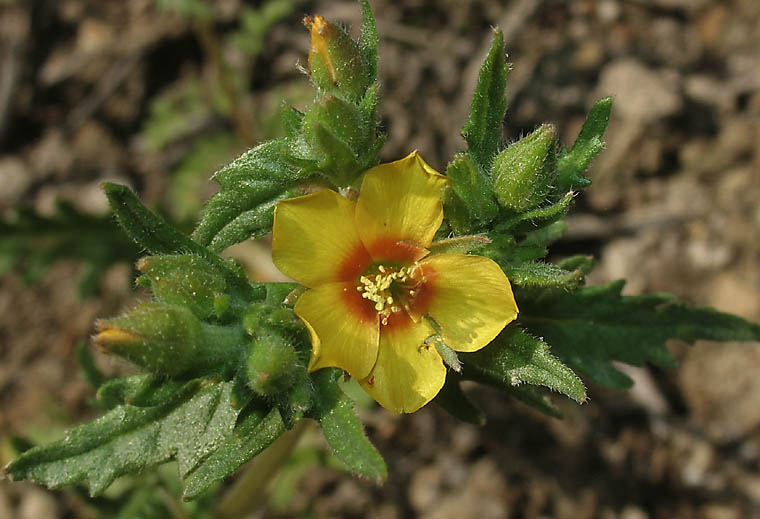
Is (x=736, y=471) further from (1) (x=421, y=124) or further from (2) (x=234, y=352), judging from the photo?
(2) (x=234, y=352)

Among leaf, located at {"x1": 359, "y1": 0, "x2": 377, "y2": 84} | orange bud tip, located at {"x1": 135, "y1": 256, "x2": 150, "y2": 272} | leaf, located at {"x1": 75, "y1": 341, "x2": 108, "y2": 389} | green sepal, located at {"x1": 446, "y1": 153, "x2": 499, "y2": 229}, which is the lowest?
leaf, located at {"x1": 75, "y1": 341, "x2": 108, "y2": 389}

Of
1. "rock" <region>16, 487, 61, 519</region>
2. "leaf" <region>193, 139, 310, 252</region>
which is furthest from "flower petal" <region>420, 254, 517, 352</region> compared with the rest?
"rock" <region>16, 487, 61, 519</region>

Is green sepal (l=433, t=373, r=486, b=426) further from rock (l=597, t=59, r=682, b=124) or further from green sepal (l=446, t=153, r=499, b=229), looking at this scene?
rock (l=597, t=59, r=682, b=124)

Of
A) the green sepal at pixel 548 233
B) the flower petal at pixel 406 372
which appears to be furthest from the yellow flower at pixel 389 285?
the green sepal at pixel 548 233

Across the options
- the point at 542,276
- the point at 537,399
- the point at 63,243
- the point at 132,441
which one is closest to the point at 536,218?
the point at 542,276

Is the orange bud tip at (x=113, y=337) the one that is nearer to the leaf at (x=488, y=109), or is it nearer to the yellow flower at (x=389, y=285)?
the yellow flower at (x=389, y=285)

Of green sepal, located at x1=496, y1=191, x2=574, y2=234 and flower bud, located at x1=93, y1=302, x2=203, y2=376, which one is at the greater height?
flower bud, located at x1=93, y1=302, x2=203, y2=376

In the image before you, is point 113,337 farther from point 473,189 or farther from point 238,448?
point 473,189
